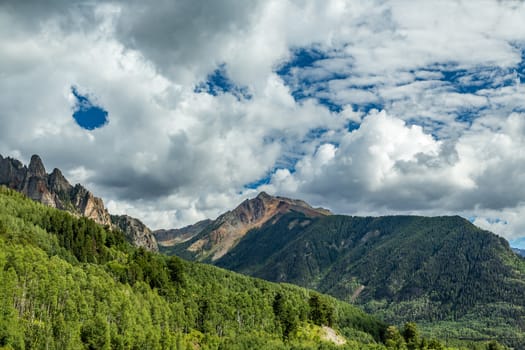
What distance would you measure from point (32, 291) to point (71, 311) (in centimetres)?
1523

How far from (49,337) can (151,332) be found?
44.9 meters

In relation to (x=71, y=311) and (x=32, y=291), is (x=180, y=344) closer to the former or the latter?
(x=71, y=311)

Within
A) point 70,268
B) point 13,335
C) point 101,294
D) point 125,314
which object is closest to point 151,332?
point 125,314

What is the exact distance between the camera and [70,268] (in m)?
194

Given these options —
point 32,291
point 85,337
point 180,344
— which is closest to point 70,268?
point 32,291

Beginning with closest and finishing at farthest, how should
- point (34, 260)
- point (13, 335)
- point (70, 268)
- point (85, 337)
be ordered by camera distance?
point (13, 335)
point (85, 337)
point (34, 260)
point (70, 268)

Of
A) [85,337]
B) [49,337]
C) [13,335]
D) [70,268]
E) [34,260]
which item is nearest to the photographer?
[13,335]

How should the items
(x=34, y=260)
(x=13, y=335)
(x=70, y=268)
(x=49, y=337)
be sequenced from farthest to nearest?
(x=70, y=268) → (x=34, y=260) → (x=49, y=337) → (x=13, y=335)

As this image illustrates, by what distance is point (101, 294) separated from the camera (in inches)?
7313

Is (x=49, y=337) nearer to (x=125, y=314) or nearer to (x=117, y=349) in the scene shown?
(x=117, y=349)

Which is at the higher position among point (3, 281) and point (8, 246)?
point (8, 246)

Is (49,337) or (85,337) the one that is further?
(85,337)

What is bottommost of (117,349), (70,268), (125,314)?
(117,349)

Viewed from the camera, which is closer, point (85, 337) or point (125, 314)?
point (85, 337)
